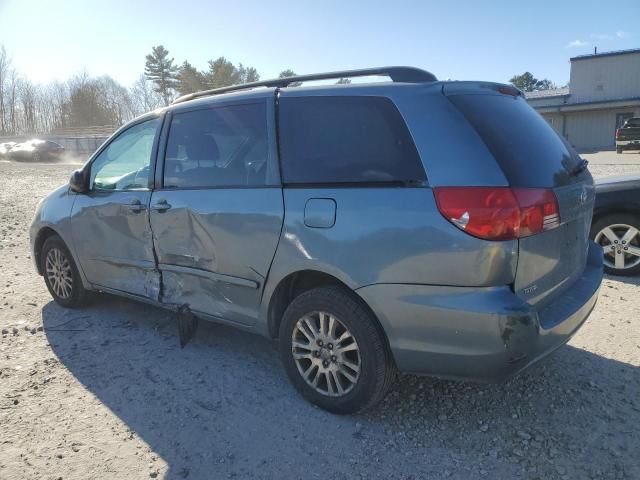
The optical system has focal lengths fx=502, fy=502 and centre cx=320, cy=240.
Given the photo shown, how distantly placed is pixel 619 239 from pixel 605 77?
124ft

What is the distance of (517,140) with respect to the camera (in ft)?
8.84

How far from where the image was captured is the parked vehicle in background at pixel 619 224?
5289 millimetres

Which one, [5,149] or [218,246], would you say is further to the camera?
[5,149]

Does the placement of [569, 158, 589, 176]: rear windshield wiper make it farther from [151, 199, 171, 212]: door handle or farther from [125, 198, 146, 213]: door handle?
[125, 198, 146, 213]: door handle

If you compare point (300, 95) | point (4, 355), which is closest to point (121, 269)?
point (4, 355)

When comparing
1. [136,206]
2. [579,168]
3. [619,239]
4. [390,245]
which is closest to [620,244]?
[619,239]

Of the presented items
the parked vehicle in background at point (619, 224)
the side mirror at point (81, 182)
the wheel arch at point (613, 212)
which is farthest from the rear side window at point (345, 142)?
the parked vehicle in background at point (619, 224)

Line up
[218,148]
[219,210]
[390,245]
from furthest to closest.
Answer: [218,148], [219,210], [390,245]

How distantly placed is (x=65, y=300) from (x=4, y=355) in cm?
104

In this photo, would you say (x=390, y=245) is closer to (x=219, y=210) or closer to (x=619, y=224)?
(x=219, y=210)

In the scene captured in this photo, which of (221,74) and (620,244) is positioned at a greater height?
(221,74)

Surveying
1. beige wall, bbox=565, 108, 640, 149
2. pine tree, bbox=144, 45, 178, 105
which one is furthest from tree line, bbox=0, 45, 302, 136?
beige wall, bbox=565, 108, 640, 149

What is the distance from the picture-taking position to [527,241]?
2.45 meters

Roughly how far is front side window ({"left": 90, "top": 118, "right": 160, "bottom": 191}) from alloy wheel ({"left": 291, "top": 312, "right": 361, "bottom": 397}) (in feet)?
5.90
